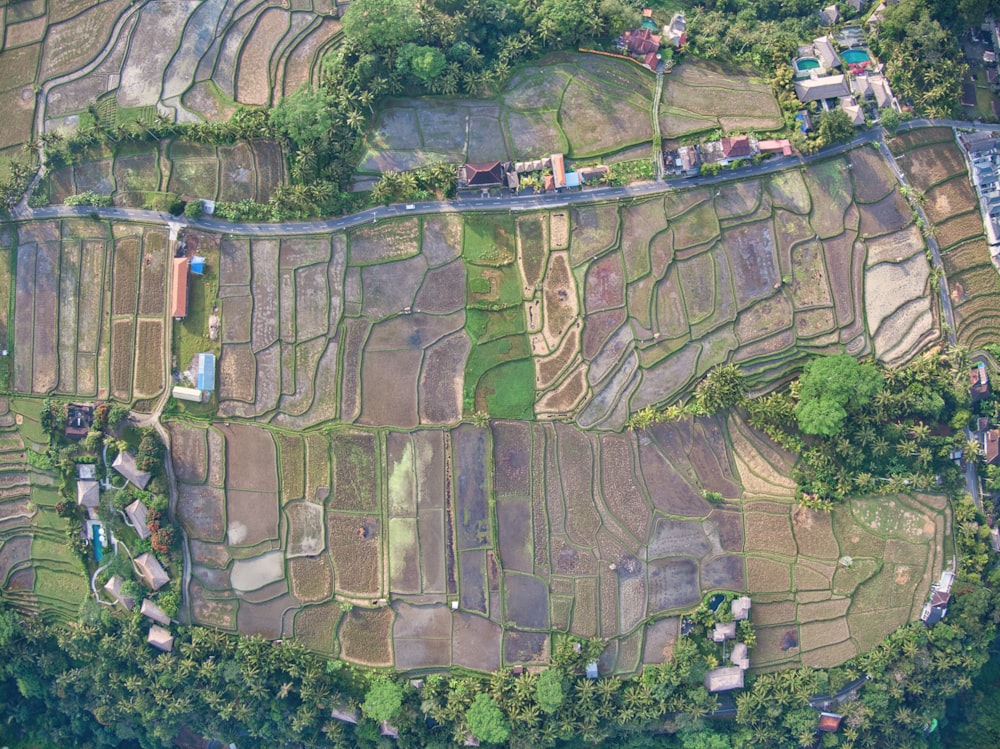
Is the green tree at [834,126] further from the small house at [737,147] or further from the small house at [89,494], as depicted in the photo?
the small house at [89,494]

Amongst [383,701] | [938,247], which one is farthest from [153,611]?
[938,247]

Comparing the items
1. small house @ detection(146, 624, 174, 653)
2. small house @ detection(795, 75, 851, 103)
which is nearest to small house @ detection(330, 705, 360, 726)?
small house @ detection(146, 624, 174, 653)

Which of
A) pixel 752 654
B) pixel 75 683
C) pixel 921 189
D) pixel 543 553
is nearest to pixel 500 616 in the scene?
pixel 543 553

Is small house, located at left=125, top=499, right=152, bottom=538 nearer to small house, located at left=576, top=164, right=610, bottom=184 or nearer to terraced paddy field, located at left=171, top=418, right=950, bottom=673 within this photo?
terraced paddy field, located at left=171, top=418, right=950, bottom=673

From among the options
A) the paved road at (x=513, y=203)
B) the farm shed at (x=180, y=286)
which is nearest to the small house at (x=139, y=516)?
the farm shed at (x=180, y=286)

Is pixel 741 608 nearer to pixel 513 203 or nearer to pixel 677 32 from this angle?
pixel 513 203
